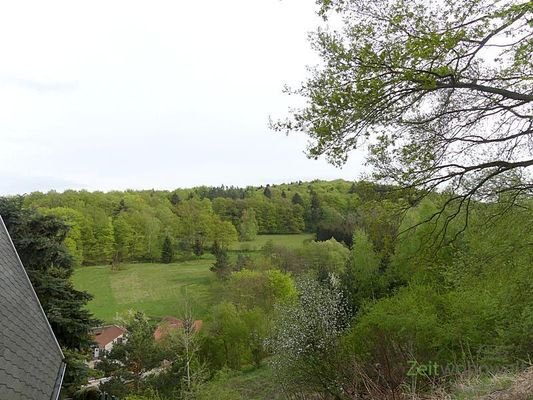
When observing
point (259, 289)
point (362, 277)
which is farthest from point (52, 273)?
point (259, 289)

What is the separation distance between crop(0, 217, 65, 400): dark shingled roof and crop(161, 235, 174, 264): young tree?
45748 millimetres

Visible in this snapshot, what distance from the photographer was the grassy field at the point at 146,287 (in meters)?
40.7

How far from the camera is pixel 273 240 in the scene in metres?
52.8

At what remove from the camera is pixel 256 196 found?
61.8 m

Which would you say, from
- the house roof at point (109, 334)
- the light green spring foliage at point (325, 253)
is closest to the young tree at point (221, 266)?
the light green spring foliage at point (325, 253)

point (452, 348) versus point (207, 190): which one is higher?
point (207, 190)

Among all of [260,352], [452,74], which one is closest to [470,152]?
[452,74]

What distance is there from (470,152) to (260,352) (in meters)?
25.8

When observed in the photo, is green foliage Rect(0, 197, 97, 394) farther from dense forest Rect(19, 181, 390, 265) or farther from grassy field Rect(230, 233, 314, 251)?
grassy field Rect(230, 233, 314, 251)

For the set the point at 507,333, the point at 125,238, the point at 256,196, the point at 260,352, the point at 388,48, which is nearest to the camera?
the point at 388,48

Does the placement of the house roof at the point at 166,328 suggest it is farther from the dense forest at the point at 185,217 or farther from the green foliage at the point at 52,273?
the dense forest at the point at 185,217

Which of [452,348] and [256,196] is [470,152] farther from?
[256,196]

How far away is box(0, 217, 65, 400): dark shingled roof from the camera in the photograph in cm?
409

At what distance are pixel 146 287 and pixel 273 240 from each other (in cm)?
1536
